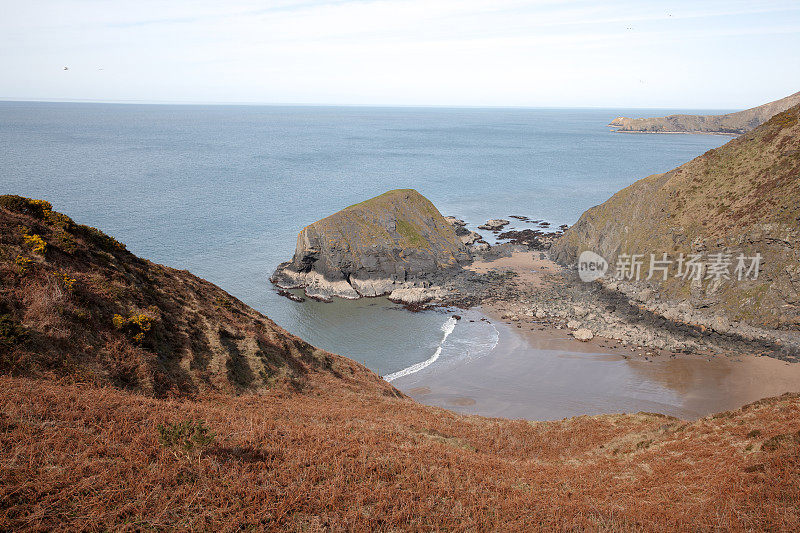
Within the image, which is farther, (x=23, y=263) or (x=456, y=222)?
(x=456, y=222)

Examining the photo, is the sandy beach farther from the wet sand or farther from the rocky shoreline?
the rocky shoreline

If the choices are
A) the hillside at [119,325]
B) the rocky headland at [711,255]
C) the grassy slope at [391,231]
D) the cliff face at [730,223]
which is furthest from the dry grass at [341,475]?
the grassy slope at [391,231]

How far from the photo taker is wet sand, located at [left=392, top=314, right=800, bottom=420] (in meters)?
36.3

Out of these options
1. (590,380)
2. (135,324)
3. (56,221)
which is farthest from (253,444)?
(590,380)

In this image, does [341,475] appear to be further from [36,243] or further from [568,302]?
[568,302]

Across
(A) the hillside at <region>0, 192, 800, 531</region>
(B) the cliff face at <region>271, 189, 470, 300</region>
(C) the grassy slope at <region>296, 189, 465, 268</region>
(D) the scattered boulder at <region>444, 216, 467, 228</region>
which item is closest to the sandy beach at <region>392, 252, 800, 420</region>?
(A) the hillside at <region>0, 192, 800, 531</region>

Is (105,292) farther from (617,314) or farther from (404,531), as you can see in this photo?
(617,314)

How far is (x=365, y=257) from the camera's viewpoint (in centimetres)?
6022

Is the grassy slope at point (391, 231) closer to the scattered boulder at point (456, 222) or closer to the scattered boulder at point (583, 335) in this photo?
the scattered boulder at point (456, 222)

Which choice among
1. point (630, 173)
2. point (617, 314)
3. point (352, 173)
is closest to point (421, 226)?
point (617, 314)

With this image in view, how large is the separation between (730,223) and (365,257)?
42.3 meters

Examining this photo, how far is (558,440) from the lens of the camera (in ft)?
65.5

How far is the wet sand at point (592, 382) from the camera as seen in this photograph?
119ft

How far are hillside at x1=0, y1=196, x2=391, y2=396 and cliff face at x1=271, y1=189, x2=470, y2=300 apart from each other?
3187cm
